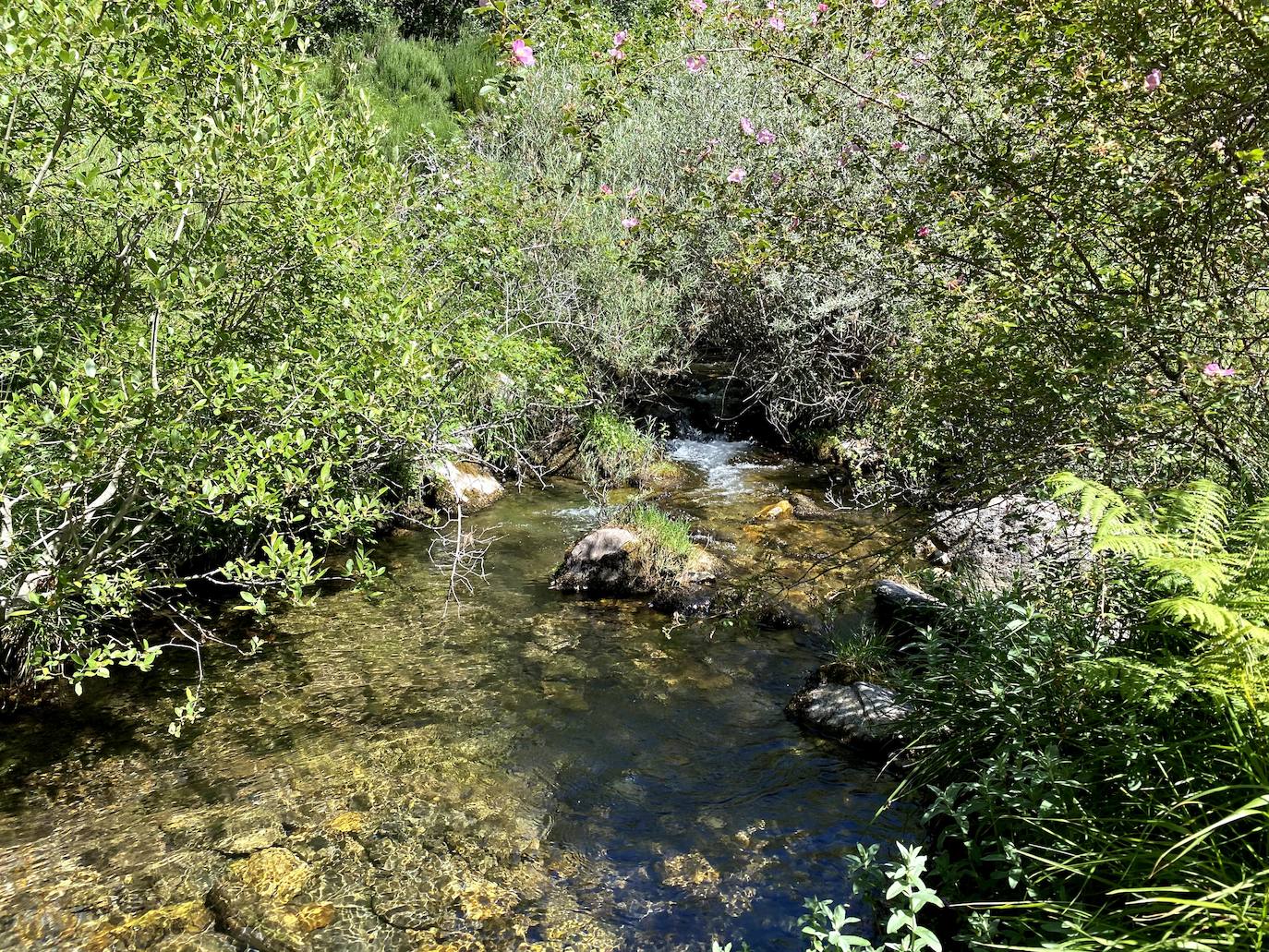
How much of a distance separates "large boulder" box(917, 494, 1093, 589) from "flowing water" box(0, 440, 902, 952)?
771mm

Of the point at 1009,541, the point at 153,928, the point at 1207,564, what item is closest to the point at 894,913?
the point at 1207,564

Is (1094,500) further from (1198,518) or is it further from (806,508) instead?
(806,508)

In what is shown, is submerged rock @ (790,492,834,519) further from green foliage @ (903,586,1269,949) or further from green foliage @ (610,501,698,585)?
green foliage @ (903,586,1269,949)

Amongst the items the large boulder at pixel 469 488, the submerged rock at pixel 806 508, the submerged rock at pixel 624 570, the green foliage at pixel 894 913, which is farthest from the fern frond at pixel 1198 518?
the large boulder at pixel 469 488

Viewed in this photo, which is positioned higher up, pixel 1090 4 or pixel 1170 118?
pixel 1090 4

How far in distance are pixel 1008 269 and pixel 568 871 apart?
3863 mm

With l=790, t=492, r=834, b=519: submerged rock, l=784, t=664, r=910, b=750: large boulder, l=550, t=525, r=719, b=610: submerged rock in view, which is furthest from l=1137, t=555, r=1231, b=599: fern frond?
l=790, t=492, r=834, b=519: submerged rock

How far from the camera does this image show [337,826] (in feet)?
15.8

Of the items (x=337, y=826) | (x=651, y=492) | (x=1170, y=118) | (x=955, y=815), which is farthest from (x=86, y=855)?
(x=651, y=492)

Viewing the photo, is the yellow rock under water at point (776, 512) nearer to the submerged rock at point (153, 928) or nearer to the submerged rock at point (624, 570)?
the submerged rock at point (624, 570)

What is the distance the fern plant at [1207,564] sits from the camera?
7.87 feet

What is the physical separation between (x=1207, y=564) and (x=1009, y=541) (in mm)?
2550

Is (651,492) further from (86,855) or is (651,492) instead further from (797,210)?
(86,855)

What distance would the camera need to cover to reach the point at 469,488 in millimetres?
10836
